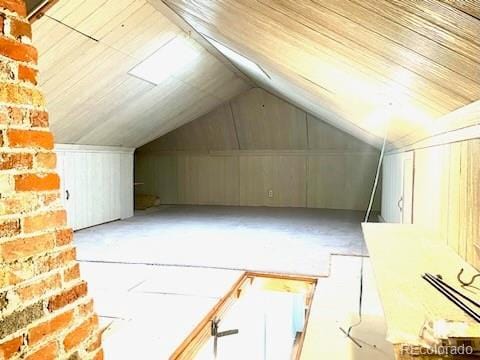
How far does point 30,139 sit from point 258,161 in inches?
291

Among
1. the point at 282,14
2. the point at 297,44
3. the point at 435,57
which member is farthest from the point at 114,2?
the point at 435,57

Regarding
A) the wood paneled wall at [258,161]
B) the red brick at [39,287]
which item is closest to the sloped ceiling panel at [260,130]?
the wood paneled wall at [258,161]

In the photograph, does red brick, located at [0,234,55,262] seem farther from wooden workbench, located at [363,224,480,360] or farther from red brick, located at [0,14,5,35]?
wooden workbench, located at [363,224,480,360]

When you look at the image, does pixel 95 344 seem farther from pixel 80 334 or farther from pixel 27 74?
pixel 27 74

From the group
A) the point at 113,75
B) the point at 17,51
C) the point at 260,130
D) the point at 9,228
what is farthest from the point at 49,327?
the point at 260,130

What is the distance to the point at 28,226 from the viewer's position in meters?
1.47

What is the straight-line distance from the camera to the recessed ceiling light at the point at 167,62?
4.44 metres

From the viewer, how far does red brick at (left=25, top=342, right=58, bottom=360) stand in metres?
1.45

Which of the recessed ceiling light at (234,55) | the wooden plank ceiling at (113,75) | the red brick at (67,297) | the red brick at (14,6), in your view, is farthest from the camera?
the recessed ceiling light at (234,55)

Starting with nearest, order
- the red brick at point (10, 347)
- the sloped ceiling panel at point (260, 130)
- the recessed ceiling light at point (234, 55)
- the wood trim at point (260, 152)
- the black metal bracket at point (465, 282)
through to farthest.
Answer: the black metal bracket at point (465, 282) < the red brick at point (10, 347) < the recessed ceiling light at point (234, 55) < the sloped ceiling panel at point (260, 130) < the wood trim at point (260, 152)

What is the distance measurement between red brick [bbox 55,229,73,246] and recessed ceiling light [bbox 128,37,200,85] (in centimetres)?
319

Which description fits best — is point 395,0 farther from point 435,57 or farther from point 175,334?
point 175,334

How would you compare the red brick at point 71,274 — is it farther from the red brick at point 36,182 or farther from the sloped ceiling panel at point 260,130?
the sloped ceiling panel at point 260,130

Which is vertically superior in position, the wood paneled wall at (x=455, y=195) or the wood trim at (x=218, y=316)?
the wood paneled wall at (x=455, y=195)
